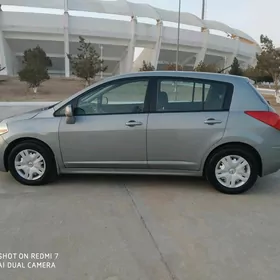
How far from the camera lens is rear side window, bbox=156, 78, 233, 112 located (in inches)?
163

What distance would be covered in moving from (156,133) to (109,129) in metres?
0.63

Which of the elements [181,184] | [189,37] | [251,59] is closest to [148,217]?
[181,184]

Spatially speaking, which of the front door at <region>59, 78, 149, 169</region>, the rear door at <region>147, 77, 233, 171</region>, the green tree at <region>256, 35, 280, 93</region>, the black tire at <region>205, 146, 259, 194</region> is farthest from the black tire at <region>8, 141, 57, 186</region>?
the green tree at <region>256, 35, 280, 93</region>

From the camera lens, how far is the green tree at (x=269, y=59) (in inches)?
931

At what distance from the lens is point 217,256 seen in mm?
2705

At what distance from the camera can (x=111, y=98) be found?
A: 433 centimetres

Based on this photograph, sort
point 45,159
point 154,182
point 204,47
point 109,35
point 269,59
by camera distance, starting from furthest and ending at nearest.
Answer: point 204,47 < point 109,35 < point 269,59 < point 154,182 < point 45,159

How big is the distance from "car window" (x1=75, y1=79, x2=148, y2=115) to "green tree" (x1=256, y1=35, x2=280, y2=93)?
2242 cm

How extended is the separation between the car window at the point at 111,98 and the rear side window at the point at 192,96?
1.03 ft

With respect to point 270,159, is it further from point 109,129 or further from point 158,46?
point 158,46

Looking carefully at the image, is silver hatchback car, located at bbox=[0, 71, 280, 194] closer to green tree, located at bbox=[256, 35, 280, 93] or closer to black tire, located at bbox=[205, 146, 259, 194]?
black tire, located at bbox=[205, 146, 259, 194]

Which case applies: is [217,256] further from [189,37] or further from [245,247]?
[189,37]

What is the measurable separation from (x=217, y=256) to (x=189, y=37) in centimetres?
6330

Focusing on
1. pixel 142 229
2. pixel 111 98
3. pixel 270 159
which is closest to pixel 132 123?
pixel 111 98
